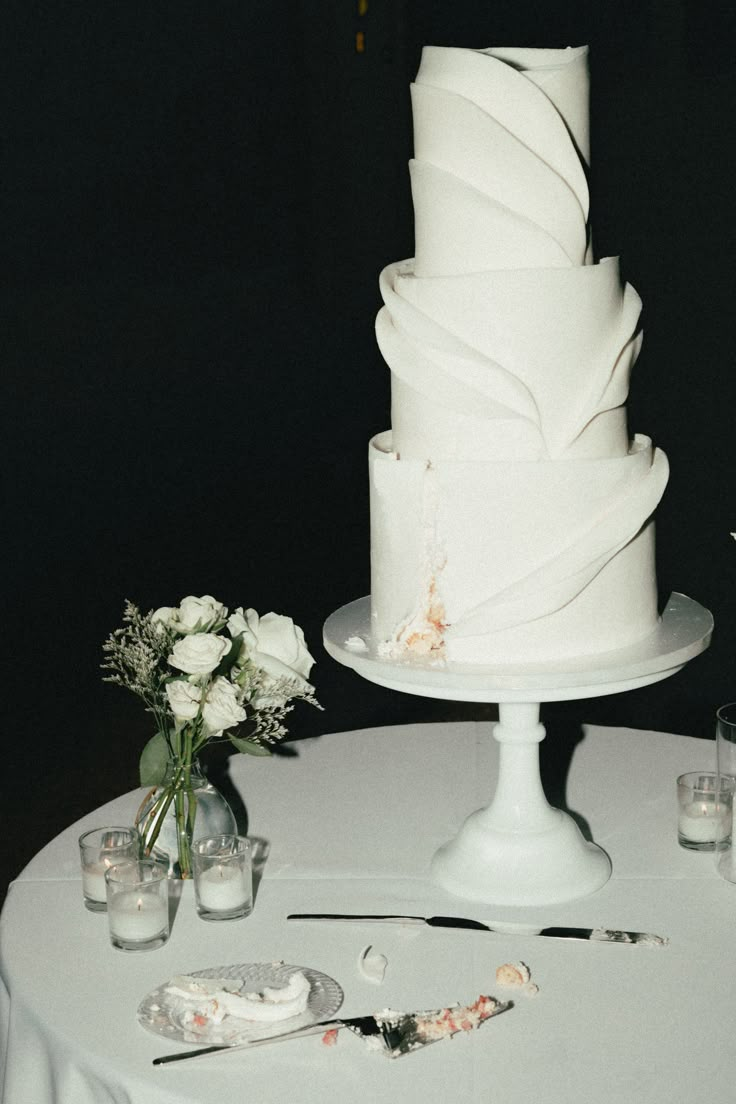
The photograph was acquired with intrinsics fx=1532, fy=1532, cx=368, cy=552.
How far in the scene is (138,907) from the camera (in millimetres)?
2172

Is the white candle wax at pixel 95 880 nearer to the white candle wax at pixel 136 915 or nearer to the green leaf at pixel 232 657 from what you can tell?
the white candle wax at pixel 136 915

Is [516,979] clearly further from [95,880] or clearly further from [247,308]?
[247,308]

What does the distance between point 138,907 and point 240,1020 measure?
268mm

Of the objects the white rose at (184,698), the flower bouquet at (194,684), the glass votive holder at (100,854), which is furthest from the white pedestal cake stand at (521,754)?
the glass votive holder at (100,854)

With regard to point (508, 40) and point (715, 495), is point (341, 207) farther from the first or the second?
point (715, 495)

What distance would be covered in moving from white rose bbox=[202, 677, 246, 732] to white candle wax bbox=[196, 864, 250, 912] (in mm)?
217

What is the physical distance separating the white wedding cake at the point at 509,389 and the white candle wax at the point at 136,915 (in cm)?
51

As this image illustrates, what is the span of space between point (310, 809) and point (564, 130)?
1243 mm

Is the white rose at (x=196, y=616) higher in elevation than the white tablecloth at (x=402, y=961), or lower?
higher

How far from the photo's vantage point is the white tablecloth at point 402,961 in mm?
1858

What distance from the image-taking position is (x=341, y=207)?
6562mm

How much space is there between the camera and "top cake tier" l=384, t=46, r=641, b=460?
7.29ft

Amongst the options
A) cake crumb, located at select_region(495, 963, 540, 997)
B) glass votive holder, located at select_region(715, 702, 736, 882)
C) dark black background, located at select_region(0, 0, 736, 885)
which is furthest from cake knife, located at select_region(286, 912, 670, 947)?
dark black background, located at select_region(0, 0, 736, 885)

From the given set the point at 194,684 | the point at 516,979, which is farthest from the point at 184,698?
the point at 516,979
